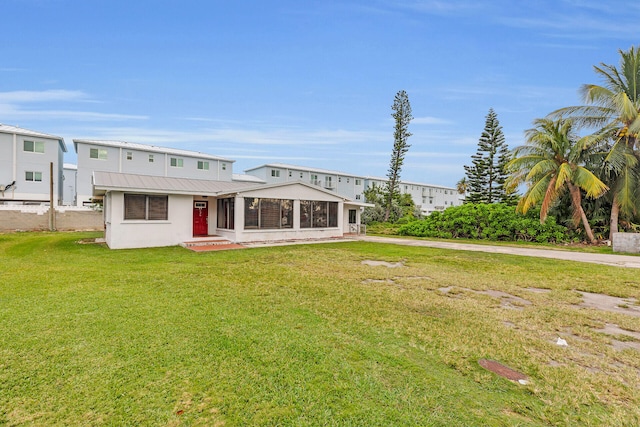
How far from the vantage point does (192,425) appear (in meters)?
2.23

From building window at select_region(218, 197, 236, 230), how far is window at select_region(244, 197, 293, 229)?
70 centimetres

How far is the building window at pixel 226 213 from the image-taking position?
576 inches

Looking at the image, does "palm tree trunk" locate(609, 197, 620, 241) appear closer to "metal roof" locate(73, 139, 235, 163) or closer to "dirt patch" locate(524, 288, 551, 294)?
"dirt patch" locate(524, 288, 551, 294)

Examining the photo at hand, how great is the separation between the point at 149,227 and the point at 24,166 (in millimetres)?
21668

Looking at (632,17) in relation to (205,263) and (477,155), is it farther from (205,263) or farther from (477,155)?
(205,263)

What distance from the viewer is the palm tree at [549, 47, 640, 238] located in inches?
570

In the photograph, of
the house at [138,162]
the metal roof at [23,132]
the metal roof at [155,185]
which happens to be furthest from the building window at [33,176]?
the metal roof at [155,185]

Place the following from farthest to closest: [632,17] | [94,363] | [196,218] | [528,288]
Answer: [196,218]
[632,17]
[528,288]
[94,363]

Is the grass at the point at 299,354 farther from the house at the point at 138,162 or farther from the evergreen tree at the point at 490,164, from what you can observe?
the house at the point at 138,162

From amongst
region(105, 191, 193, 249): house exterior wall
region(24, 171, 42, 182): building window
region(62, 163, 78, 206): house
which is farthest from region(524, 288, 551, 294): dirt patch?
region(62, 163, 78, 206): house

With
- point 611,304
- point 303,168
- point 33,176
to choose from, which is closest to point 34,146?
point 33,176

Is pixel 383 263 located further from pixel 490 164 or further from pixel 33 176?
pixel 33 176

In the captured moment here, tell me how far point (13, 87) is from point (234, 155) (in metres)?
18.8

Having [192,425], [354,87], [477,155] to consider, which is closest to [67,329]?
[192,425]
